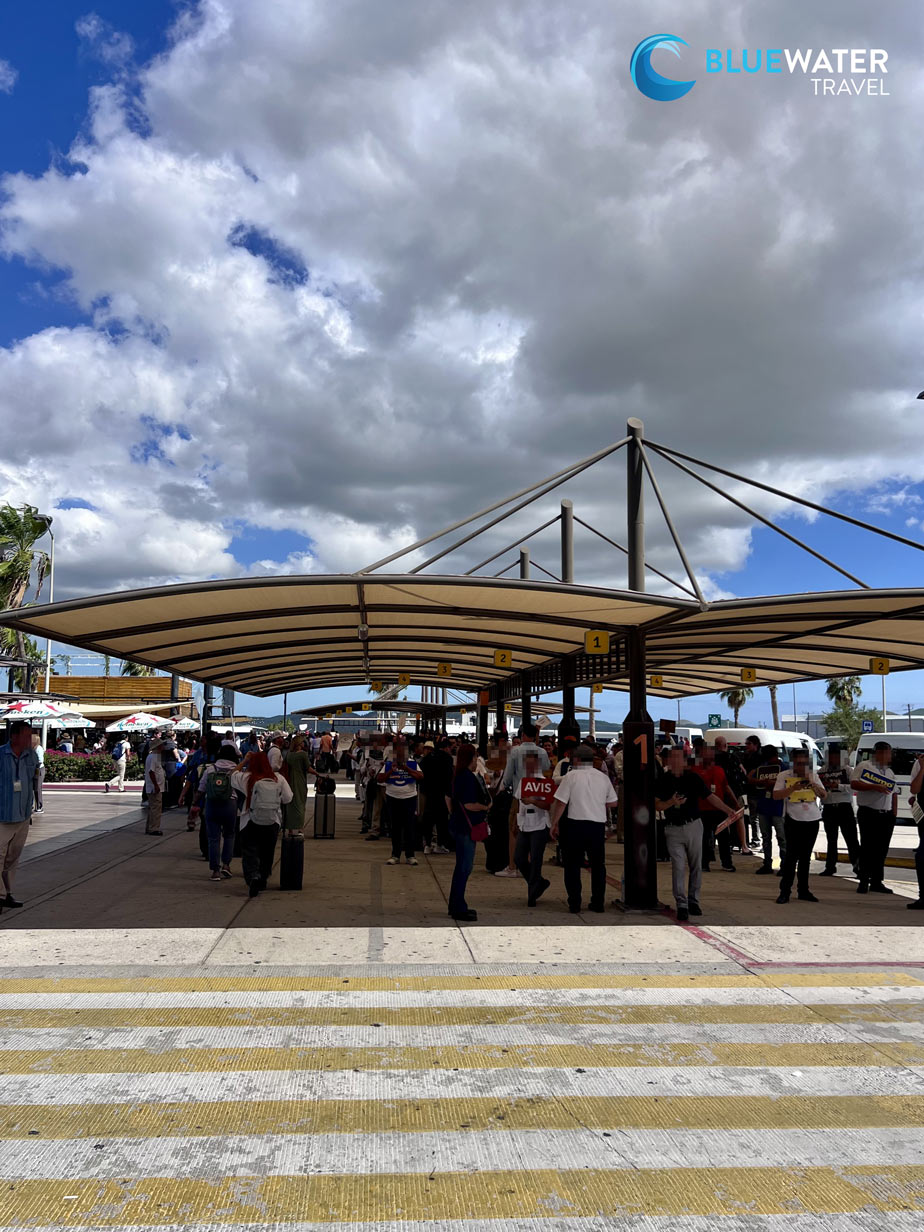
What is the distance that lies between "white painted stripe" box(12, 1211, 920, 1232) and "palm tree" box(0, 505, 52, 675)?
3666 cm

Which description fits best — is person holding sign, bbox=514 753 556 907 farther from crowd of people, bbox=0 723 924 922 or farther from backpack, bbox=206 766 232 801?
backpack, bbox=206 766 232 801

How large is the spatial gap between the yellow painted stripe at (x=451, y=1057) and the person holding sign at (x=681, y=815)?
349 centimetres

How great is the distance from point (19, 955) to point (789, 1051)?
5899 mm

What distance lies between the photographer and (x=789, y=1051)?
18.2 ft

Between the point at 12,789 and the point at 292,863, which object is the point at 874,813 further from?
the point at 12,789

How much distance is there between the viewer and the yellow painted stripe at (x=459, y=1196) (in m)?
3.62

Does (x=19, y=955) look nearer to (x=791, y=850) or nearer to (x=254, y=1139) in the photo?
(x=254, y=1139)

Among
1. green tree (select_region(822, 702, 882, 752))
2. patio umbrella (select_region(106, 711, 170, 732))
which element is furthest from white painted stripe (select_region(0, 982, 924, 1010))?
green tree (select_region(822, 702, 882, 752))

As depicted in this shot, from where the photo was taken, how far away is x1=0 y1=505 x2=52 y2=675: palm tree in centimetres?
3800

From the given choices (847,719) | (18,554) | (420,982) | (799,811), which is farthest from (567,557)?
(847,719)

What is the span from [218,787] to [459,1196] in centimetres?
807

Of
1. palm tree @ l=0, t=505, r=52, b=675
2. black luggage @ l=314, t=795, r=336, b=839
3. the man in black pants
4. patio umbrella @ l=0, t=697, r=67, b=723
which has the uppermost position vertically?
palm tree @ l=0, t=505, r=52, b=675

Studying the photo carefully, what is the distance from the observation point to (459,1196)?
12.4 feet

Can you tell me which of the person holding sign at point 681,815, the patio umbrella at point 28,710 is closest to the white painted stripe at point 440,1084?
the person holding sign at point 681,815
